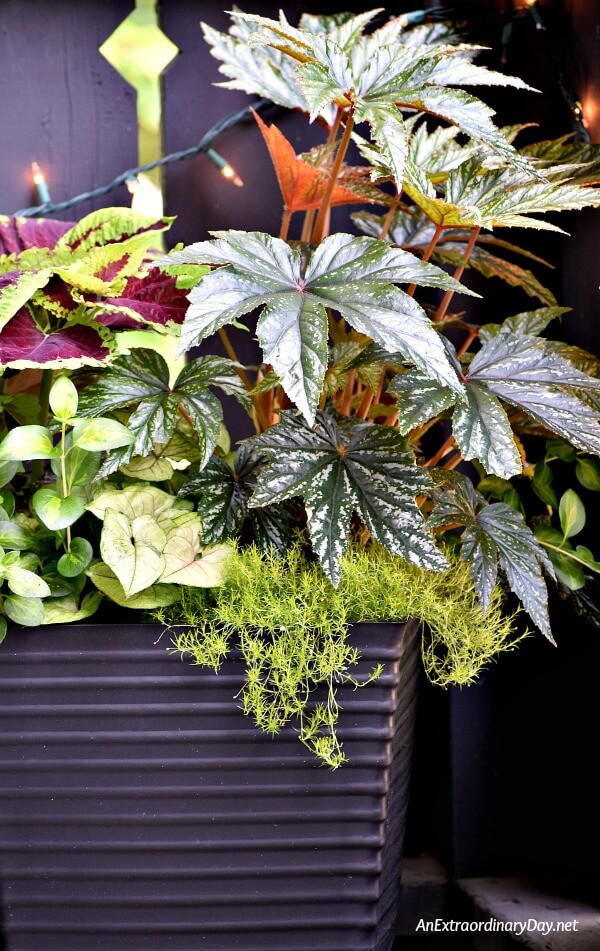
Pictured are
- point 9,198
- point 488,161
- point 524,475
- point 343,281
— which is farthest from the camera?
point 9,198

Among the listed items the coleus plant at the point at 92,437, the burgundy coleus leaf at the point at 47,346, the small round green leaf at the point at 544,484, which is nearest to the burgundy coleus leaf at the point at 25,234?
the coleus plant at the point at 92,437

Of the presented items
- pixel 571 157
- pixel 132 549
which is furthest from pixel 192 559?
pixel 571 157

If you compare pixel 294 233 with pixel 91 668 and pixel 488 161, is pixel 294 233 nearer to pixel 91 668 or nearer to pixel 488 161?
pixel 488 161

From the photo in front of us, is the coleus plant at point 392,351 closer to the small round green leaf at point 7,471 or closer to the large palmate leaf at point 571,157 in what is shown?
the large palmate leaf at point 571,157

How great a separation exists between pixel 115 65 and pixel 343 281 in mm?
754

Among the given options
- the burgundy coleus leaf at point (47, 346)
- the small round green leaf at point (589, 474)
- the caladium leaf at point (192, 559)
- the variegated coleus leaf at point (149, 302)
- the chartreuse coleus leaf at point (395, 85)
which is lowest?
the small round green leaf at point (589, 474)

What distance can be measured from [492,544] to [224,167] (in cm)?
77

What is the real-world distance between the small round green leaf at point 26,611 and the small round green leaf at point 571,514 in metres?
0.59

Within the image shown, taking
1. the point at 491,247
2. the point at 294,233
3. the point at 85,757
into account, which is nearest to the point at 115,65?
the point at 294,233

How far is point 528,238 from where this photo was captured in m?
1.11

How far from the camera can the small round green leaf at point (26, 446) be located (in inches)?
27.0

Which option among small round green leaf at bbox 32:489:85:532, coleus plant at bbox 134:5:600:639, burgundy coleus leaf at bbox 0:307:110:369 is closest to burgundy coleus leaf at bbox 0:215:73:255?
burgundy coleus leaf at bbox 0:307:110:369

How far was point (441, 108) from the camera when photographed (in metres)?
0.72

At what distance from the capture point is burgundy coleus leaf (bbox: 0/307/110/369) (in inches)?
28.4
